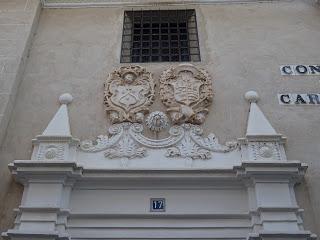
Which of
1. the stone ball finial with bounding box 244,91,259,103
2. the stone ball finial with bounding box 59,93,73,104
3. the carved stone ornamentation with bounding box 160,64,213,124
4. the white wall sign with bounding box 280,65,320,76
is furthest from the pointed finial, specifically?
the white wall sign with bounding box 280,65,320,76

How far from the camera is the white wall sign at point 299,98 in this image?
7031 millimetres

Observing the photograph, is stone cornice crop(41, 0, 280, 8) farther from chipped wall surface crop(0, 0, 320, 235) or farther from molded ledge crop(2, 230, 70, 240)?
molded ledge crop(2, 230, 70, 240)

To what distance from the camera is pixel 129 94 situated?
7.15 meters

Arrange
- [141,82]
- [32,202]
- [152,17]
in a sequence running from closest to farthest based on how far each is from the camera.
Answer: [32,202] → [141,82] → [152,17]

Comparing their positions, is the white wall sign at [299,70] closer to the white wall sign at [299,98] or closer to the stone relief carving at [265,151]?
the white wall sign at [299,98]

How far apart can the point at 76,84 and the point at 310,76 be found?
3878 mm

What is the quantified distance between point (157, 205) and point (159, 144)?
3.16ft

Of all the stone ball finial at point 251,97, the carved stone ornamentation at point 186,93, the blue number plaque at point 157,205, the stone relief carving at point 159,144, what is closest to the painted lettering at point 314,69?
the stone ball finial at point 251,97

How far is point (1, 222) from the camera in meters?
5.82

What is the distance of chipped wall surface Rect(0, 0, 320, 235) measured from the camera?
21.5 ft

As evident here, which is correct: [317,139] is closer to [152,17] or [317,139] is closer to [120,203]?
[120,203]

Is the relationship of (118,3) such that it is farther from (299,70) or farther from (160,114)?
(299,70)

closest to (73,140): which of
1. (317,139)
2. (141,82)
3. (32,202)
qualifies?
(32,202)

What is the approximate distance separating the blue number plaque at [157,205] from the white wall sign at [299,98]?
8.42 feet
